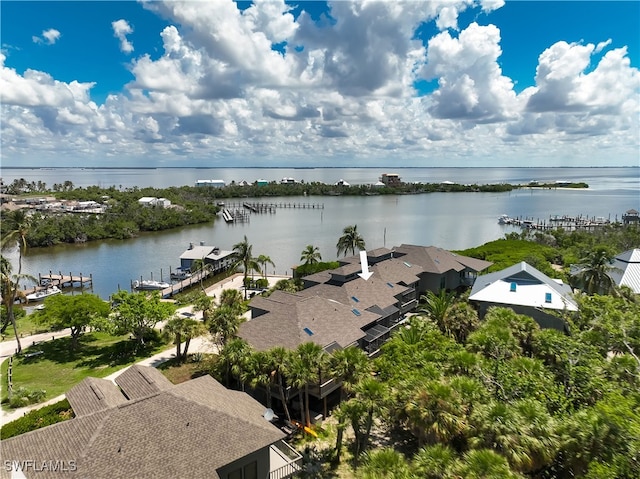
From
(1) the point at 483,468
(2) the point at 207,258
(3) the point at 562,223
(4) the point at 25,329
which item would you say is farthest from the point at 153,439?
(3) the point at 562,223

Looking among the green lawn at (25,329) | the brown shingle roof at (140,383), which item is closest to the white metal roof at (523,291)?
the brown shingle roof at (140,383)

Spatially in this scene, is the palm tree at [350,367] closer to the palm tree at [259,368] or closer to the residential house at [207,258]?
the palm tree at [259,368]

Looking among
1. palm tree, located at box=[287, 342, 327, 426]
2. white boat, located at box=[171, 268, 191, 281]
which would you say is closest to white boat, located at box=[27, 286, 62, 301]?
white boat, located at box=[171, 268, 191, 281]

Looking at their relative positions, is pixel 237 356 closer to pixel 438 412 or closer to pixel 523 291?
pixel 438 412

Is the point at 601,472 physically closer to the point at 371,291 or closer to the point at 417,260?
the point at 371,291

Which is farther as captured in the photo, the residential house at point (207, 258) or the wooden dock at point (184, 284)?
the residential house at point (207, 258)

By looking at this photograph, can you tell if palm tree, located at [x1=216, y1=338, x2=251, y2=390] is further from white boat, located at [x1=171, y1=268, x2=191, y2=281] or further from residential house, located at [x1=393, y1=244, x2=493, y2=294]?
white boat, located at [x1=171, y1=268, x2=191, y2=281]
